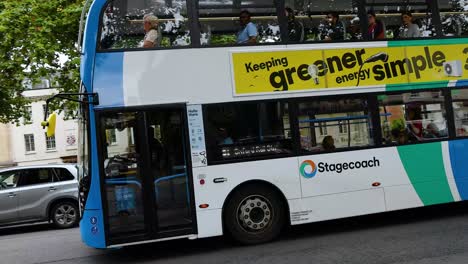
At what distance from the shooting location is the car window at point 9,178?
12.7 metres

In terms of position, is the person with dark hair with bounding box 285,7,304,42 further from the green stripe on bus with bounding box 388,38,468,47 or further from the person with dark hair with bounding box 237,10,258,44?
the green stripe on bus with bounding box 388,38,468,47

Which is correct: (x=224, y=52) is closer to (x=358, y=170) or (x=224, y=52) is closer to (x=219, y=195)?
(x=219, y=195)

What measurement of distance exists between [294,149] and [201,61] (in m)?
2.03

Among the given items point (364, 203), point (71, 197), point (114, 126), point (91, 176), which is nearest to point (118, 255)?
point (91, 176)

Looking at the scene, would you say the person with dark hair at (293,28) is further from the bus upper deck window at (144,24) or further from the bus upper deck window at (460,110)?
the bus upper deck window at (460,110)

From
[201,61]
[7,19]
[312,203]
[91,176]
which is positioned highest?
[7,19]

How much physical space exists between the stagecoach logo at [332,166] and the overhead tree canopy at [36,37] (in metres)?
12.0

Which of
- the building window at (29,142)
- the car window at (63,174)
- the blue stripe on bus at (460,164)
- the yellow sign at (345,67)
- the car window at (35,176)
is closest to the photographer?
the yellow sign at (345,67)

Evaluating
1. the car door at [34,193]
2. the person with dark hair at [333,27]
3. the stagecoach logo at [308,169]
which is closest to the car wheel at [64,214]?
the car door at [34,193]

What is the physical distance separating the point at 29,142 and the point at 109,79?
39.8 meters

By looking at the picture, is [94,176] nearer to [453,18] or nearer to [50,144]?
[453,18]

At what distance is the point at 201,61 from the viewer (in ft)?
24.9

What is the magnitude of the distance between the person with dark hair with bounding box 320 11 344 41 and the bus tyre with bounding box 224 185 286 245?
2782 mm

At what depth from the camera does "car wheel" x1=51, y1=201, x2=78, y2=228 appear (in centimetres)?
1295
